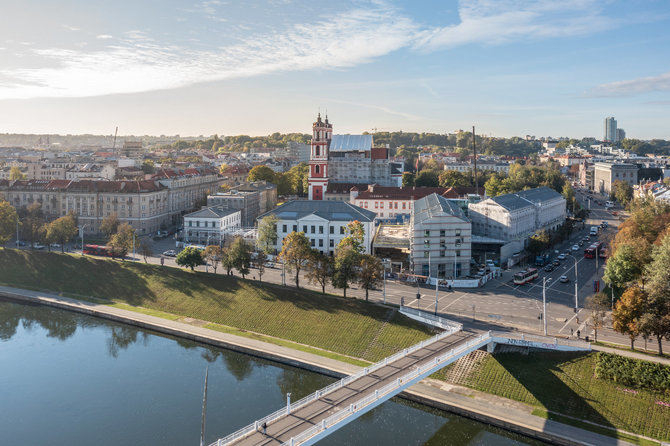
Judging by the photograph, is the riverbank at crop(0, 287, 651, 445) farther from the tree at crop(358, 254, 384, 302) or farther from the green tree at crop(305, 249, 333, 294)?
the tree at crop(358, 254, 384, 302)

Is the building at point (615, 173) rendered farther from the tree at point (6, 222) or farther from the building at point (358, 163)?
the tree at point (6, 222)

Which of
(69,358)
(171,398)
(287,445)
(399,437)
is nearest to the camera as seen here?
(287,445)

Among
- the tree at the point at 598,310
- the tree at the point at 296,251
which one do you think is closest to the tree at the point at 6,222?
the tree at the point at 296,251

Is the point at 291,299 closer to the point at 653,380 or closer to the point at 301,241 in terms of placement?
the point at 301,241

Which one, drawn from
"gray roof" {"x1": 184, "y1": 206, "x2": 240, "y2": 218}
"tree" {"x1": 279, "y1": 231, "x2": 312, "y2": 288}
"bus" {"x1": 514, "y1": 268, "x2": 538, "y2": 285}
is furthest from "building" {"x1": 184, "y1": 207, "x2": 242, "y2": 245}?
"bus" {"x1": 514, "y1": 268, "x2": 538, "y2": 285}

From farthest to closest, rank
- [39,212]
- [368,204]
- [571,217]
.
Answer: [571,217] → [368,204] → [39,212]

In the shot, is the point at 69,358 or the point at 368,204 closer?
the point at 69,358

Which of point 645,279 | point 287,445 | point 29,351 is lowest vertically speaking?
point 29,351

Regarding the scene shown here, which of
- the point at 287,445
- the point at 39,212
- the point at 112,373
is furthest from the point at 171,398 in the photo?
the point at 39,212
